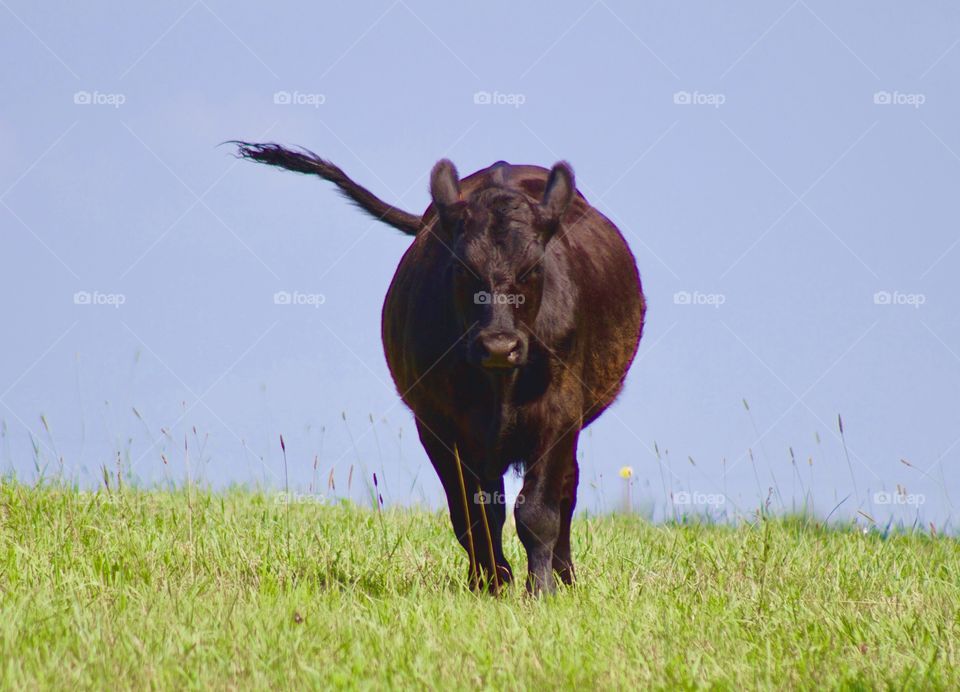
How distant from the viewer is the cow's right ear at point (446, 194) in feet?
20.0

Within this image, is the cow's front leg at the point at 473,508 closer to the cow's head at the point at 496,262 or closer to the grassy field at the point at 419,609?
the grassy field at the point at 419,609

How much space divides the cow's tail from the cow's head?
6.43ft

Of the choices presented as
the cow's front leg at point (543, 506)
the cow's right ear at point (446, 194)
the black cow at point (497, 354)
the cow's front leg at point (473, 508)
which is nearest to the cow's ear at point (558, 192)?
the black cow at point (497, 354)

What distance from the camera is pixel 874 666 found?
4215 mm

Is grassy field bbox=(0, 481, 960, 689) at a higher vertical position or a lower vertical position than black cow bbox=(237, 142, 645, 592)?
lower

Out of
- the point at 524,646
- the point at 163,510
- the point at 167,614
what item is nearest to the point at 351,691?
the point at 524,646

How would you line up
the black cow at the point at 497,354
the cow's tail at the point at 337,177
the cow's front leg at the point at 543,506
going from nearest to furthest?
the black cow at the point at 497,354 → the cow's front leg at the point at 543,506 → the cow's tail at the point at 337,177

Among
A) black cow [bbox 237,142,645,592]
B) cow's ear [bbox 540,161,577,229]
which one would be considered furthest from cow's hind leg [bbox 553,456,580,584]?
cow's ear [bbox 540,161,577,229]

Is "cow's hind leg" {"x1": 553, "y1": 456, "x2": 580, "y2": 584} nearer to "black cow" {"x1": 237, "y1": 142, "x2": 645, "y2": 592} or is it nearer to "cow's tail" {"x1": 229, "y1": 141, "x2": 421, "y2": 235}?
"black cow" {"x1": 237, "y1": 142, "x2": 645, "y2": 592}

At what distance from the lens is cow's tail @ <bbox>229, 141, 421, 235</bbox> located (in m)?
8.05

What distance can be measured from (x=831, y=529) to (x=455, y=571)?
2855 mm

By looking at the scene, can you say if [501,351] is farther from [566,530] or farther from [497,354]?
[566,530]

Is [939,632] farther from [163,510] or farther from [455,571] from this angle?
[163,510]

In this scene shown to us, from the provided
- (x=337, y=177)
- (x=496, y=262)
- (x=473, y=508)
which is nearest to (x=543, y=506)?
(x=473, y=508)
